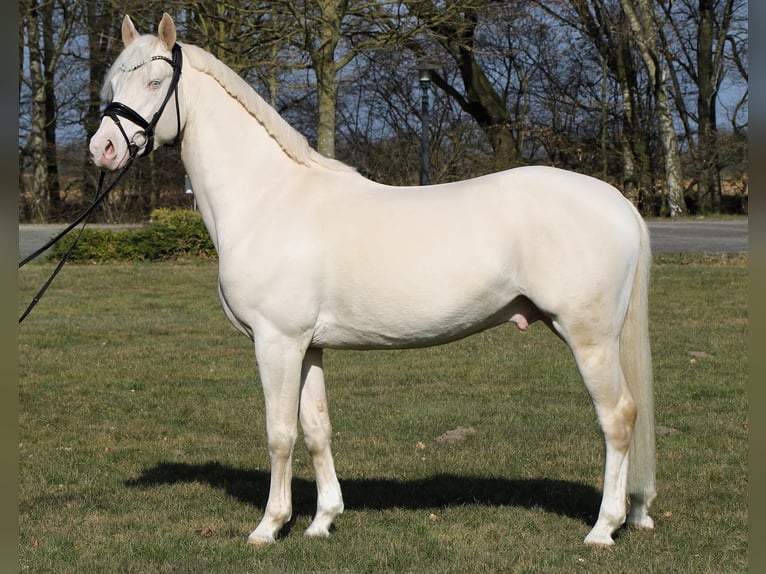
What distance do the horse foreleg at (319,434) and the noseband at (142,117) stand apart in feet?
4.69

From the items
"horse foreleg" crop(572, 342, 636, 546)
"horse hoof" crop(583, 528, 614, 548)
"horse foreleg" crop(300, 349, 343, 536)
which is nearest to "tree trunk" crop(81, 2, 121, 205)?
"horse foreleg" crop(300, 349, 343, 536)

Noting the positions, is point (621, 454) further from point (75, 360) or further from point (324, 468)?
point (75, 360)

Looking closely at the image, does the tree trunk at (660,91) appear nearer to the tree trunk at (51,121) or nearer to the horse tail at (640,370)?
the tree trunk at (51,121)

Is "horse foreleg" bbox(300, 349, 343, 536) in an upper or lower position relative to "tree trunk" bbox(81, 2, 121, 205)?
lower

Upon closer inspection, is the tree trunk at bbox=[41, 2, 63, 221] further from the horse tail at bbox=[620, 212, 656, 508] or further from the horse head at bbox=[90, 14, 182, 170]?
the horse tail at bbox=[620, 212, 656, 508]

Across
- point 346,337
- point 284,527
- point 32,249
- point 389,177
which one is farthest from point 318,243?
point 389,177

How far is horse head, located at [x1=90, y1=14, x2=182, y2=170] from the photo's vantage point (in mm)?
4594

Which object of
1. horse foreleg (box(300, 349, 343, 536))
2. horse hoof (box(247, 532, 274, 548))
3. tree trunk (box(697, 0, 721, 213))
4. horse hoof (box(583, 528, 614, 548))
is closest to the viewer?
horse hoof (box(583, 528, 614, 548))

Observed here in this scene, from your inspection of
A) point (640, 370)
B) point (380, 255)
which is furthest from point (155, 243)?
point (640, 370)

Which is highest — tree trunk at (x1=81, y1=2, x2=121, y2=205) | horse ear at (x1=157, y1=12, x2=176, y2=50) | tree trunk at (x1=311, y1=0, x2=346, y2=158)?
tree trunk at (x1=81, y1=2, x2=121, y2=205)

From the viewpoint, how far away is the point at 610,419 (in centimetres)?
467

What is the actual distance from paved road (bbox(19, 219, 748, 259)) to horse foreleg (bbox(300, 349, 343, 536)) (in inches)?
599

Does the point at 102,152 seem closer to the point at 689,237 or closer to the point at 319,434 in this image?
the point at 319,434

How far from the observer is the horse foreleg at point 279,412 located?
15.1ft
